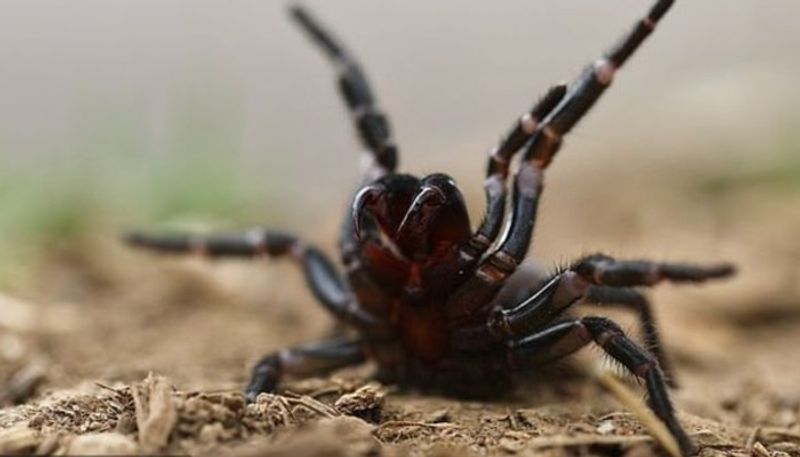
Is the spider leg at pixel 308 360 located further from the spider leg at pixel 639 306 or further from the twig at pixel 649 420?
the twig at pixel 649 420

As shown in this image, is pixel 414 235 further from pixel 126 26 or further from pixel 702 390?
pixel 126 26

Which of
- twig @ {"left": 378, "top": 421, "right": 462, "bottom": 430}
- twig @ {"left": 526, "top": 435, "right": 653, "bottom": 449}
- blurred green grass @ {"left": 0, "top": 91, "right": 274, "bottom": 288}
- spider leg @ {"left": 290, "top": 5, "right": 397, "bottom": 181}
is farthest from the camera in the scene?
blurred green grass @ {"left": 0, "top": 91, "right": 274, "bottom": 288}

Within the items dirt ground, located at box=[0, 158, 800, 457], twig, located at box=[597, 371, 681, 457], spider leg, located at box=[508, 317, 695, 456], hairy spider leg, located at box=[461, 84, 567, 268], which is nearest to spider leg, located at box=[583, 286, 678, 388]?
dirt ground, located at box=[0, 158, 800, 457]

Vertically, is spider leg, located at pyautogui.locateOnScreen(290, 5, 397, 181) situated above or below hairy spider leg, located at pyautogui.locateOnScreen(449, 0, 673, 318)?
above

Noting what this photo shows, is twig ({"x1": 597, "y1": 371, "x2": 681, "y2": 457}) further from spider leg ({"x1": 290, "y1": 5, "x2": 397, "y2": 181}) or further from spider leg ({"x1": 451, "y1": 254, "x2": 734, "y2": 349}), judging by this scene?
spider leg ({"x1": 290, "y1": 5, "x2": 397, "y2": 181})

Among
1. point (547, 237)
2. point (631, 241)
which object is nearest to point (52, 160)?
point (547, 237)

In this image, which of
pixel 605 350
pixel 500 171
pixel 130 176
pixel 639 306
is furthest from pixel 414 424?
pixel 130 176
